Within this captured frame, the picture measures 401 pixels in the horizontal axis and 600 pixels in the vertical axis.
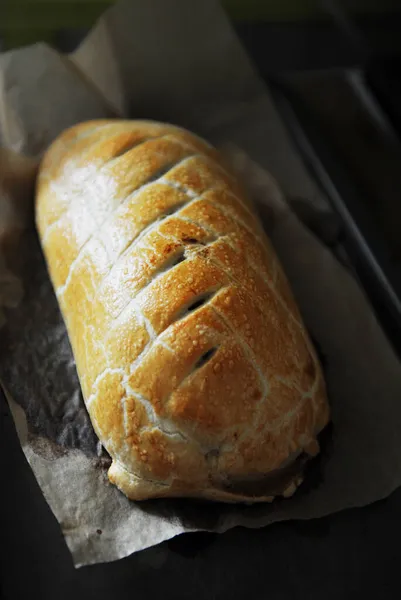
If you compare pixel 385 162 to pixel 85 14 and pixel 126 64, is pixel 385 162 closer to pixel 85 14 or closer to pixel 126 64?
pixel 126 64

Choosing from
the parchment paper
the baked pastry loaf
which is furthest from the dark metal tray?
the baked pastry loaf

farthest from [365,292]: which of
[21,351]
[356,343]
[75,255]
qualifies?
[21,351]

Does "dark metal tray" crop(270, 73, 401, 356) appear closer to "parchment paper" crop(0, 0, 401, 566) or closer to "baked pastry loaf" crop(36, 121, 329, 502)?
"parchment paper" crop(0, 0, 401, 566)

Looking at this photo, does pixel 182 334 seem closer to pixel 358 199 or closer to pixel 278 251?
pixel 278 251

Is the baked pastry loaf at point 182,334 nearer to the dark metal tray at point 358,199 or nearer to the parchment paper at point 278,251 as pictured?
the parchment paper at point 278,251

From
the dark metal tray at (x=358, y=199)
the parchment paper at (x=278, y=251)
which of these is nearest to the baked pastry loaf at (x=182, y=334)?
the parchment paper at (x=278, y=251)

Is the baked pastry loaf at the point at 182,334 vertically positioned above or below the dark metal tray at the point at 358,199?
above

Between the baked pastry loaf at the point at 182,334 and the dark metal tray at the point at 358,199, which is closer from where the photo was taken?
the baked pastry loaf at the point at 182,334
